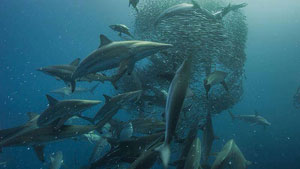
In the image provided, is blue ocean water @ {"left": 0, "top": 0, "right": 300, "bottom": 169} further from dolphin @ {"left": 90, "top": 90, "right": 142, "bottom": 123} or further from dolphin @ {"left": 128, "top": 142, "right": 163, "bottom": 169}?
dolphin @ {"left": 128, "top": 142, "right": 163, "bottom": 169}

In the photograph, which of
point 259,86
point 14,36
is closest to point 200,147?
point 14,36

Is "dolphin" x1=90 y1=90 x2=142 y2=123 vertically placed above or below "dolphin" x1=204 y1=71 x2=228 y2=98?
below

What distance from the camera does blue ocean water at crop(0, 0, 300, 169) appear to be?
27.0 metres

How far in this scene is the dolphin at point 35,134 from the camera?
11.5 feet

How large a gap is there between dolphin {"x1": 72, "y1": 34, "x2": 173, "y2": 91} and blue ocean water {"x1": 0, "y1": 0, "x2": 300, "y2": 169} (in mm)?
18534

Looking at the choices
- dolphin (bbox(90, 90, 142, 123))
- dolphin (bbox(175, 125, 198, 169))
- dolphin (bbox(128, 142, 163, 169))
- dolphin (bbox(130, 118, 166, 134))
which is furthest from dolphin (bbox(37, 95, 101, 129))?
dolphin (bbox(175, 125, 198, 169))

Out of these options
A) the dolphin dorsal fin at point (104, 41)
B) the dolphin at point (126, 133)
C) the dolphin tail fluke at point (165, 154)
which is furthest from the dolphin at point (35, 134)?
the dolphin tail fluke at point (165, 154)

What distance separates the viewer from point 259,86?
6128cm

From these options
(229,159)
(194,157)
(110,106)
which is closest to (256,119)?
(229,159)

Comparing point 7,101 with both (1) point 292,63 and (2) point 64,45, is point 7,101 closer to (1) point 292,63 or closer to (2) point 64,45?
(2) point 64,45

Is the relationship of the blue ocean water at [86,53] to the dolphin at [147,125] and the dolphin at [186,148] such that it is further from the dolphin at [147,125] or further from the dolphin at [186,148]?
the dolphin at [186,148]

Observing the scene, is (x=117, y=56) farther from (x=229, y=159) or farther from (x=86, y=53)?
(x=86, y=53)

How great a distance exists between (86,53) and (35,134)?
126 ft

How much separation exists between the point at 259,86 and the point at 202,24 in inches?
2466
